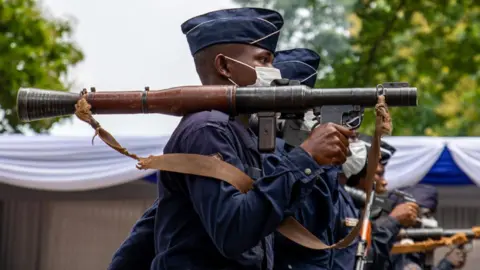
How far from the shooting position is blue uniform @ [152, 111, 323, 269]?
3.76 m

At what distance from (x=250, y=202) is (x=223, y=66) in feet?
2.57

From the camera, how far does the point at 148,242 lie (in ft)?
14.7

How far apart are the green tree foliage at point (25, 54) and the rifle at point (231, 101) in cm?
1168

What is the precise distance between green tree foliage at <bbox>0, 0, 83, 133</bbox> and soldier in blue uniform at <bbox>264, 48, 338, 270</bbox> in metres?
9.71

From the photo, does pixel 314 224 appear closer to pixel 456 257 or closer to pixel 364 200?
pixel 364 200

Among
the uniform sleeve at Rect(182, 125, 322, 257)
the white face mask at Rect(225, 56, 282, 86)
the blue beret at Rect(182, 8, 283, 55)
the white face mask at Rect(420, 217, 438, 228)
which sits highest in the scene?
the blue beret at Rect(182, 8, 283, 55)

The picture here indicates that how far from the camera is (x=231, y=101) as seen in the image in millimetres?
3969

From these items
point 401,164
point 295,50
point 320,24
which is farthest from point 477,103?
point 295,50

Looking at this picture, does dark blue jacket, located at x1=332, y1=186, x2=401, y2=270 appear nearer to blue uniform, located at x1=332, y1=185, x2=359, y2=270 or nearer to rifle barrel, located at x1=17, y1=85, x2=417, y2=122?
blue uniform, located at x1=332, y1=185, x2=359, y2=270

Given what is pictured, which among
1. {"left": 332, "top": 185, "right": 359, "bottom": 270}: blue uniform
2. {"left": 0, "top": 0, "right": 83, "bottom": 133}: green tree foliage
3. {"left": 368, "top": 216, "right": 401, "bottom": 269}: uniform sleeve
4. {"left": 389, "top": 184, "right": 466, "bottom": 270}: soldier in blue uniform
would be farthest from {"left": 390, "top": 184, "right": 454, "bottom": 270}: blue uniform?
{"left": 0, "top": 0, "right": 83, "bottom": 133}: green tree foliage

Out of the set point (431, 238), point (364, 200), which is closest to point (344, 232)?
point (364, 200)

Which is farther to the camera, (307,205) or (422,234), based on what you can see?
(422,234)

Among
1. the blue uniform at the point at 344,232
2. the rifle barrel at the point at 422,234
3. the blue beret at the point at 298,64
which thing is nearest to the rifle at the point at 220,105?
the blue uniform at the point at 344,232

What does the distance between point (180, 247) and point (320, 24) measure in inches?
903
